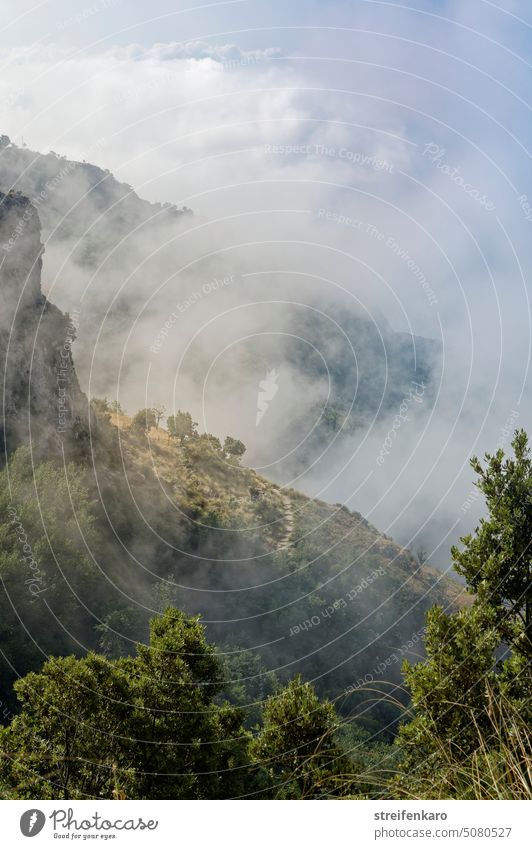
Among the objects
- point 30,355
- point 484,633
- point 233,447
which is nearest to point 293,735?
point 484,633

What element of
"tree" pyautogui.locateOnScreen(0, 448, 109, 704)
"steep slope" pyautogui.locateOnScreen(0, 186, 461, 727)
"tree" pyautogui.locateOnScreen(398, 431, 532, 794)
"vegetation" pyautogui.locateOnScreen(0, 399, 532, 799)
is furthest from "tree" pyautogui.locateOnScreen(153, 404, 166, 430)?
"tree" pyautogui.locateOnScreen(398, 431, 532, 794)

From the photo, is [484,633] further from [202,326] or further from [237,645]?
[202,326]

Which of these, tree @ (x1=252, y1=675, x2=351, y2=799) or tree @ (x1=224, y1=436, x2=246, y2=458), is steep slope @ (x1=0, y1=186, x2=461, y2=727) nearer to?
tree @ (x1=224, y1=436, x2=246, y2=458)

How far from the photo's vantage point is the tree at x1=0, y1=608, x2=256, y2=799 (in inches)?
607

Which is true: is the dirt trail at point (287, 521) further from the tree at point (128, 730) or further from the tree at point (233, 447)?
the tree at point (128, 730)

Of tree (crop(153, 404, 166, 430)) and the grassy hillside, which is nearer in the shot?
the grassy hillside

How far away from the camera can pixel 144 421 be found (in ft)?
244

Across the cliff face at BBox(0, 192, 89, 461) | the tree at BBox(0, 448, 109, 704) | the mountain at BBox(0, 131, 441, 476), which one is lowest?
the tree at BBox(0, 448, 109, 704)

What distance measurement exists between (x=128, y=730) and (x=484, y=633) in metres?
10.1

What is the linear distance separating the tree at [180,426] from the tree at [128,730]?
59872 millimetres

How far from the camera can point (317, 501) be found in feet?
308

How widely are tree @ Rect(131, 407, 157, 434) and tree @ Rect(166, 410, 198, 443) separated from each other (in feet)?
→ 7.85
